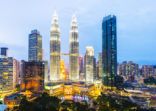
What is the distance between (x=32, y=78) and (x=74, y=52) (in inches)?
2038

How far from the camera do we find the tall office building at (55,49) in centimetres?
14050

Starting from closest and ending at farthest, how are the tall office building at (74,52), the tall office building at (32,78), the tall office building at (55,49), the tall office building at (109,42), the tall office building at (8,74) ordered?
the tall office building at (32,78), the tall office building at (8,74), the tall office building at (109,42), the tall office building at (55,49), the tall office building at (74,52)

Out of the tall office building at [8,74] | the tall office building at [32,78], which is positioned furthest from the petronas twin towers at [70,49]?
the tall office building at [32,78]

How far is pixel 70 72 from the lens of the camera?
145375 mm

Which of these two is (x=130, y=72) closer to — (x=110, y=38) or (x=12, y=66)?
(x=110, y=38)

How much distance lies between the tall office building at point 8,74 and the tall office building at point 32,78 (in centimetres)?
1487

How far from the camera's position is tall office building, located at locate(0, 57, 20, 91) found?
4510 inches

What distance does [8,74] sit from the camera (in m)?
119

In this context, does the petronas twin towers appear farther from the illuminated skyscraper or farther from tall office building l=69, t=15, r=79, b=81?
the illuminated skyscraper

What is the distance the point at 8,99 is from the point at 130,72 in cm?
8419

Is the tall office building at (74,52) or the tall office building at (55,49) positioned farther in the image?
the tall office building at (74,52)

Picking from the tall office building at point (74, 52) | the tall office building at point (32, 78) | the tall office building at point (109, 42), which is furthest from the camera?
the tall office building at point (74, 52)

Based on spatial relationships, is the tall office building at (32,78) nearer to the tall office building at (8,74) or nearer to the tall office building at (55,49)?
the tall office building at (8,74)

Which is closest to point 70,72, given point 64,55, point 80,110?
point 64,55
